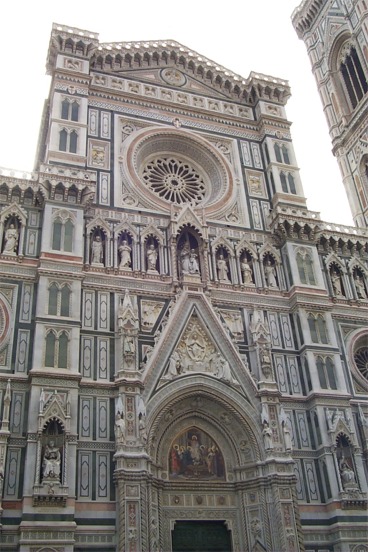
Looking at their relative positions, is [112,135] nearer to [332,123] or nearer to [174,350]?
[174,350]

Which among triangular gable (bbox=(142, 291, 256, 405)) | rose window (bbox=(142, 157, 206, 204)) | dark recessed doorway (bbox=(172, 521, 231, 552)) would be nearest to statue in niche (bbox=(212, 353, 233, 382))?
triangular gable (bbox=(142, 291, 256, 405))

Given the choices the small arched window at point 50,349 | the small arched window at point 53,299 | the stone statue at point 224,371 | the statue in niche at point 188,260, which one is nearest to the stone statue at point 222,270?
the statue in niche at point 188,260

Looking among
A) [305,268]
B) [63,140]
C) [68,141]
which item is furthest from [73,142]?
[305,268]

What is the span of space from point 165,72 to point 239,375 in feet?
43.9

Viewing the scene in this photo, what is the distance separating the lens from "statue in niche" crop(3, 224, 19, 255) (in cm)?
1789

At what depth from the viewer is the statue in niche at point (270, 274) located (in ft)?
67.5

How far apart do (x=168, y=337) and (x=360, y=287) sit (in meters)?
7.88

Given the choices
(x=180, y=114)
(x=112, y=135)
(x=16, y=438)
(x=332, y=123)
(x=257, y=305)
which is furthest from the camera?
(x=332, y=123)

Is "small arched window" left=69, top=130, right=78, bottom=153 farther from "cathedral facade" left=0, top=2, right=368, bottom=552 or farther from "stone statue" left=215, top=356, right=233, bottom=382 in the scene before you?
"stone statue" left=215, top=356, right=233, bottom=382

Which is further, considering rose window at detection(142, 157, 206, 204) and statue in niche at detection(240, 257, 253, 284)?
rose window at detection(142, 157, 206, 204)

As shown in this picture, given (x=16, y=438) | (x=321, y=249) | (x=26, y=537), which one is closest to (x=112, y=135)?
(x=321, y=249)

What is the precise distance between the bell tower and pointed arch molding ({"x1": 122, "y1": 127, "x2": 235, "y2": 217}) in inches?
322

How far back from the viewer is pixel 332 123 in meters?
31.5

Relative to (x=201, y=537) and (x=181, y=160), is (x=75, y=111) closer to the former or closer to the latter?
(x=181, y=160)
